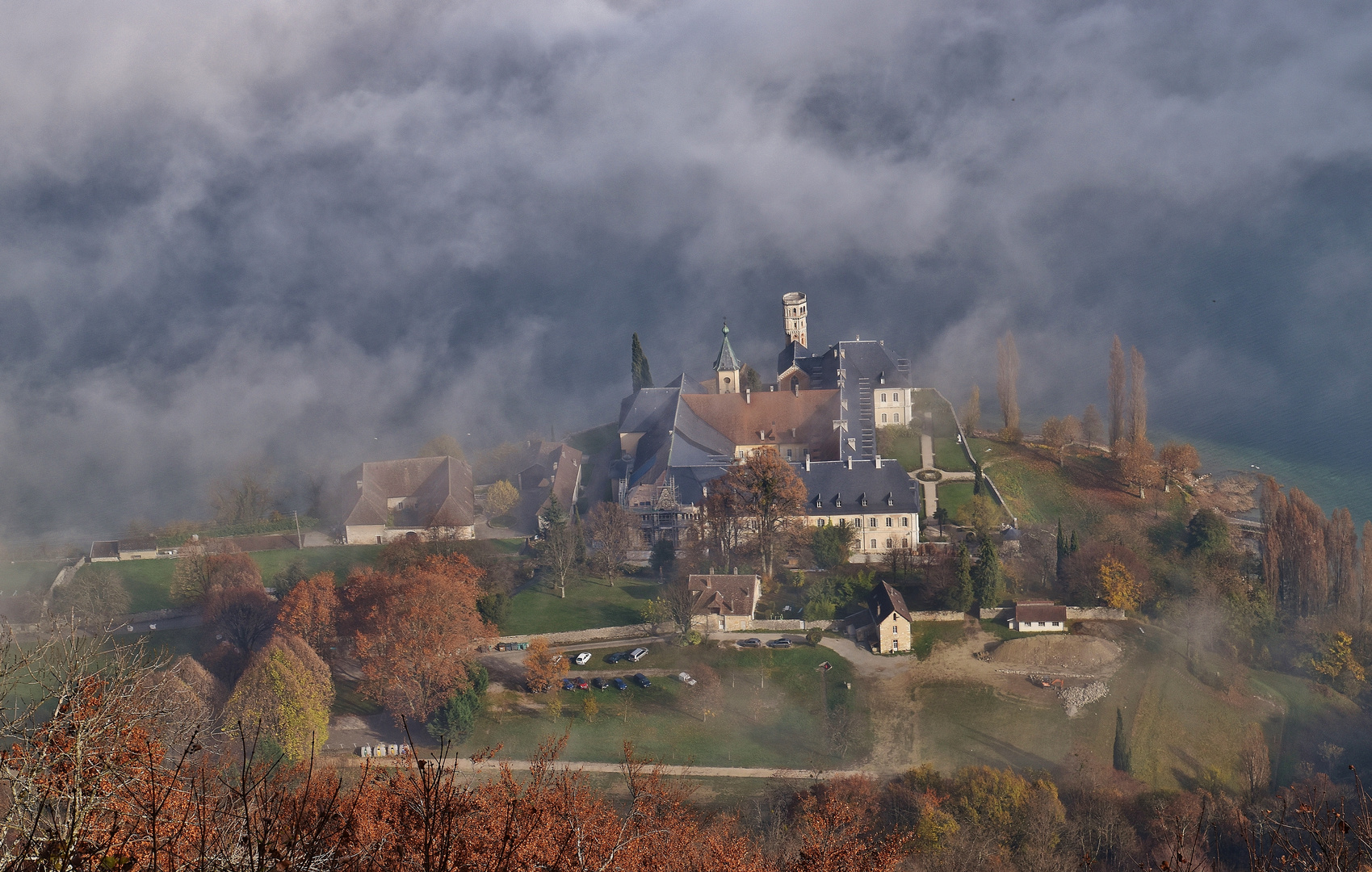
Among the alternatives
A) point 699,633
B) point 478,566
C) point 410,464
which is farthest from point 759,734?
point 410,464

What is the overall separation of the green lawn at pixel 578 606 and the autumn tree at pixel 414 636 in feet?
11.7

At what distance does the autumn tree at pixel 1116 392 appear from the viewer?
210ft

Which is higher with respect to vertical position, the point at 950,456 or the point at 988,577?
the point at 950,456

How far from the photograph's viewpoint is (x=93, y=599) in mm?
50219

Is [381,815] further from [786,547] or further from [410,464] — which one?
[410,464]

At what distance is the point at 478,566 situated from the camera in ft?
168

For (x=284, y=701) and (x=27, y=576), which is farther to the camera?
(x=27, y=576)

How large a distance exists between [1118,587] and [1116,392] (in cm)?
1997

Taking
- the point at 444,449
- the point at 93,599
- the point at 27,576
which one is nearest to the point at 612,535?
the point at 444,449

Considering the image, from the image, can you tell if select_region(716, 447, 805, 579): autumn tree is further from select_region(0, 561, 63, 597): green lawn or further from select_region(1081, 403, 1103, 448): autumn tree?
select_region(0, 561, 63, 597): green lawn

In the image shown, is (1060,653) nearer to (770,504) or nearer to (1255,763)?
(1255,763)

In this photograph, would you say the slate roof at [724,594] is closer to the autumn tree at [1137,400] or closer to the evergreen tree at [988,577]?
the evergreen tree at [988,577]

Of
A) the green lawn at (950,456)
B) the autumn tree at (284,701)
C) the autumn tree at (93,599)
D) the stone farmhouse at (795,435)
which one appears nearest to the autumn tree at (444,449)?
the stone farmhouse at (795,435)

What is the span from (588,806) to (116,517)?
5288 cm
